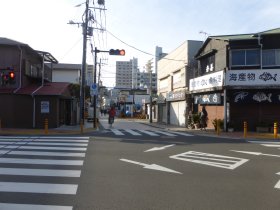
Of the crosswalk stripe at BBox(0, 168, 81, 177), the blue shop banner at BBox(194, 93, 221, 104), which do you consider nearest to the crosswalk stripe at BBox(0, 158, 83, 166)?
the crosswalk stripe at BBox(0, 168, 81, 177)

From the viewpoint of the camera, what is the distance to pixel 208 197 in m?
7.39

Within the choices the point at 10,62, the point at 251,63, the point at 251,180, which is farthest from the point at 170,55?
the point at 251,180

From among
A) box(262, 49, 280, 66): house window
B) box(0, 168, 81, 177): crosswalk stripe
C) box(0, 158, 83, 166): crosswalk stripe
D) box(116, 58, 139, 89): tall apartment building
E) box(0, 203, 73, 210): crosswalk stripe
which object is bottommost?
box(0, 203, 73, 210): crosswalk stripe

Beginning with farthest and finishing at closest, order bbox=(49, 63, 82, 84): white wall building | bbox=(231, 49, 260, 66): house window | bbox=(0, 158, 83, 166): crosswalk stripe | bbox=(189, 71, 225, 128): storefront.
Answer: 1. bbox=(49, 63, 82, 84): white wall building
2. bbox=(189, 71, 225, 128): storefront
3. bbox=(231, 49, 260, 66): house window
4. bbox=(0, 158, 83, 166): crosswalk stripe

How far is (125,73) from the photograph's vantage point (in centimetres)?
10794

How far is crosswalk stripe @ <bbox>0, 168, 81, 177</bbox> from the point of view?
372 inches

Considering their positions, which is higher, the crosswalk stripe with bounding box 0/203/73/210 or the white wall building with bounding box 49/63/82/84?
the white wall building with bounding box 49/63/82/84

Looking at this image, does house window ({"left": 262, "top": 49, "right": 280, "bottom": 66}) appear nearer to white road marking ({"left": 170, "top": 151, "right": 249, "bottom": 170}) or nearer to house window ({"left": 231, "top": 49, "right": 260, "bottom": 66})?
house window ({"left": 231, "top": 49, "right": 260, "bottom": 66})

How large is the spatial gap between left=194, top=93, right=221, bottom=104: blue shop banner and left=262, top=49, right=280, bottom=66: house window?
4.03 m

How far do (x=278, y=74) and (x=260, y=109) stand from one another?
9.11 ft

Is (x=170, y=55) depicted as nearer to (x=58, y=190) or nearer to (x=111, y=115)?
(x=111, y=115)

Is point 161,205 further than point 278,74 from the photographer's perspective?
No

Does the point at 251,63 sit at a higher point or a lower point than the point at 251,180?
higher

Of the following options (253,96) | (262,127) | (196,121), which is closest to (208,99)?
(196,121)
